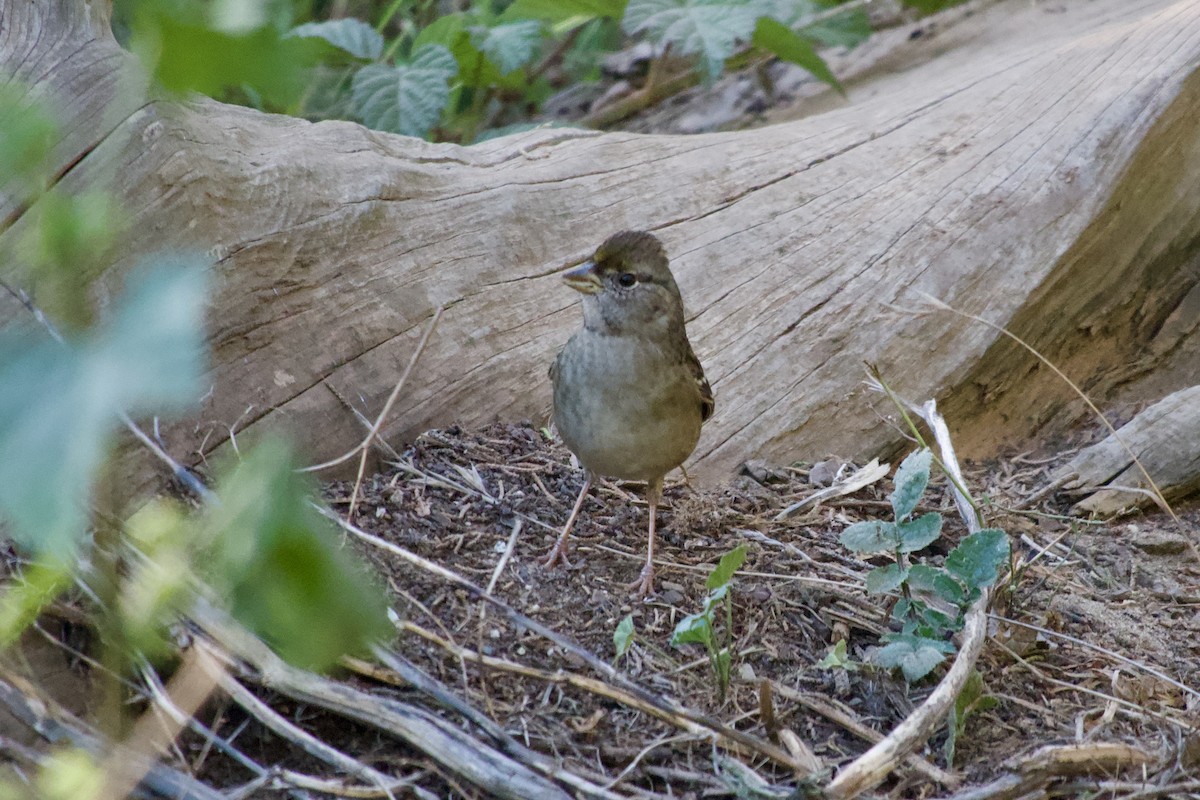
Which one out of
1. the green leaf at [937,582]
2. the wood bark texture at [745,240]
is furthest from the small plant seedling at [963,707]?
the wood bark texture at [745,240]

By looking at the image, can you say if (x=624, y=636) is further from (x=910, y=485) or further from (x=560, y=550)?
(x=910, y=485)

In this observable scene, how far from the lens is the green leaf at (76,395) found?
22.5 inches

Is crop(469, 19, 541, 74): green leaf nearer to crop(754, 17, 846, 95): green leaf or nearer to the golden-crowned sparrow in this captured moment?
crop(754, 17, 846, 95): green leaf

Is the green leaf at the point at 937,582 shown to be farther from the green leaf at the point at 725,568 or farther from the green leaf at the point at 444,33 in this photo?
the green leaf at the point at 444,33

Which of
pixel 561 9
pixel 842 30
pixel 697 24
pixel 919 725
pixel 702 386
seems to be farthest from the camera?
pixel 842 30

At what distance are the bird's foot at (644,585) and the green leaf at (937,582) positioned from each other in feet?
2.55

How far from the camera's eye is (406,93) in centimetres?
532

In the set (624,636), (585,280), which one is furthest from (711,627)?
(585,280)

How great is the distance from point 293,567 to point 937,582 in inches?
105

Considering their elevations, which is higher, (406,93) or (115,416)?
(115,416)

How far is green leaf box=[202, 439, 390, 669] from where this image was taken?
0.68 m

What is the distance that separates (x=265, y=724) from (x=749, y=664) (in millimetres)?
1346

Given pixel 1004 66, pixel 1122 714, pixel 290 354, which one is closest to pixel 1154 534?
pixel 1122 714

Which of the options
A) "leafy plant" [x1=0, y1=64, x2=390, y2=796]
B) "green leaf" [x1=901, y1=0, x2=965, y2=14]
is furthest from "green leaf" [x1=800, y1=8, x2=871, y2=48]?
"leafy plant" [x1=0, y1=64, x2=390, y2=796]
